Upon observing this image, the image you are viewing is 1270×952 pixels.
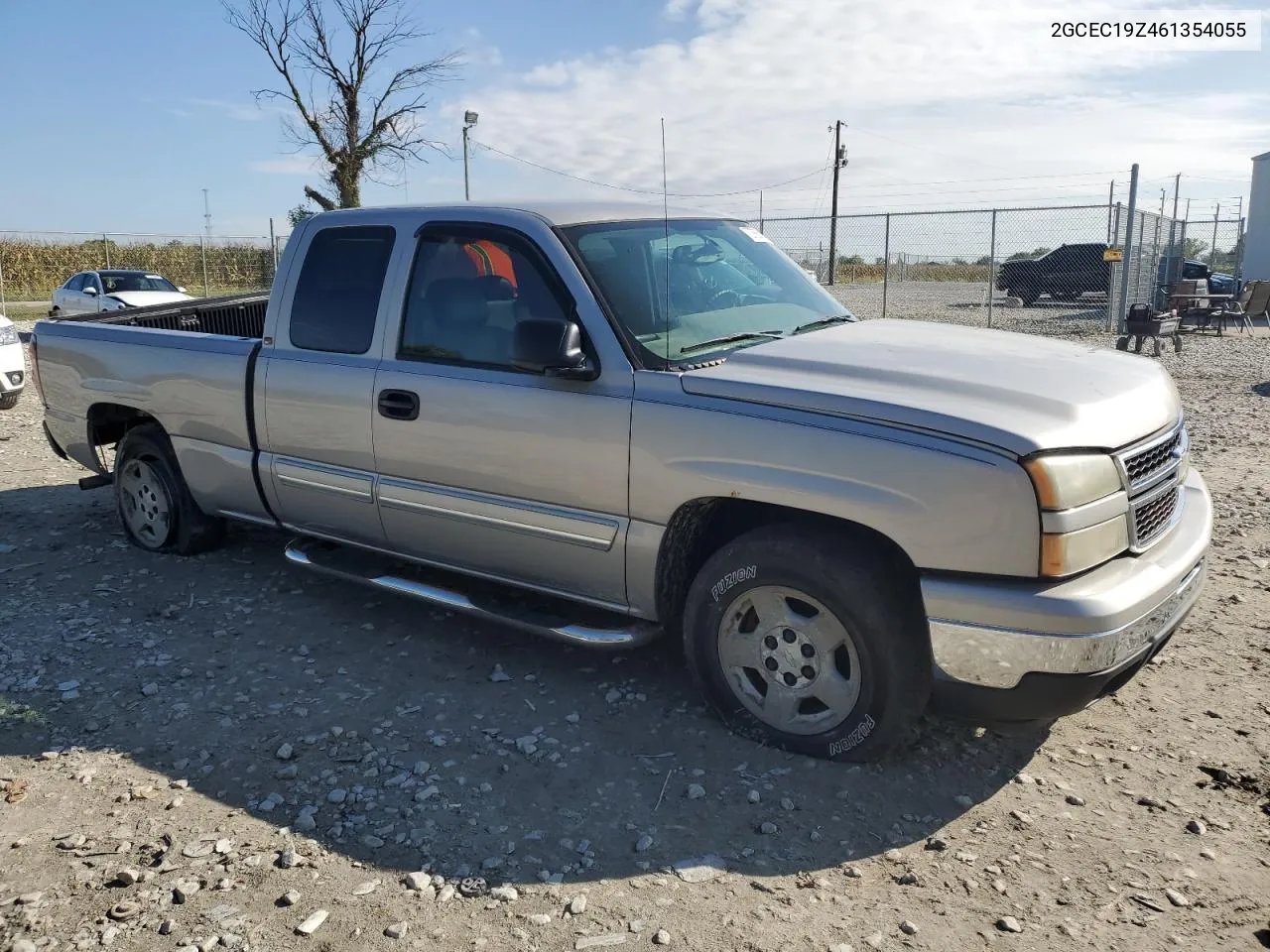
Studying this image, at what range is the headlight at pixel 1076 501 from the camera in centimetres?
285

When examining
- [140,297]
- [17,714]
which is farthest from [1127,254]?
[140,297]

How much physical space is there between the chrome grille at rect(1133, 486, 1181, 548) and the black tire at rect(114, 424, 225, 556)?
472 cm

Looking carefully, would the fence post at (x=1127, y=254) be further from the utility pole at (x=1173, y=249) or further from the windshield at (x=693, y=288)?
the windshield at (x=693, y=288)

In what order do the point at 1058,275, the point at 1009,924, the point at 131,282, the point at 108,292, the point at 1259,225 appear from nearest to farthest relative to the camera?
the point at 1009,924 < the point at 108,292 < the point at 131,282 < the point at 1058,275 < the point at 1259,225

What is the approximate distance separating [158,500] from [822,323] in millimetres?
3963

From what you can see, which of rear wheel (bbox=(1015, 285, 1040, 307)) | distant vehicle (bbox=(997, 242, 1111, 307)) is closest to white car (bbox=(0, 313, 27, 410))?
distant vehicle (bbox=(997, 242, 1111, 307))

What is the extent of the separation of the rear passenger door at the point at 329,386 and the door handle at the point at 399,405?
87 mm

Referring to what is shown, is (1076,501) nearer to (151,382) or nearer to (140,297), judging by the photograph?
(151,382)

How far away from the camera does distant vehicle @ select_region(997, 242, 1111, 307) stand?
25.8 m

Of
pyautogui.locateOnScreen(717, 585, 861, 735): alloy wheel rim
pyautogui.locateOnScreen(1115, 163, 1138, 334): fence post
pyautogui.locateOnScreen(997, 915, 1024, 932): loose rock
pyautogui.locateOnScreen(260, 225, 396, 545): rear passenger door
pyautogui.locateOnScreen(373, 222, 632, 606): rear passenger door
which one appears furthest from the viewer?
pyautogui.locateOnScreen(1115, 163, 1138, 334): fence post

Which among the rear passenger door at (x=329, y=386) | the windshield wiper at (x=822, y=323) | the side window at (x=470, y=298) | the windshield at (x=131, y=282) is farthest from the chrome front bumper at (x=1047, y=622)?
the windshield at (x=131, y=282)

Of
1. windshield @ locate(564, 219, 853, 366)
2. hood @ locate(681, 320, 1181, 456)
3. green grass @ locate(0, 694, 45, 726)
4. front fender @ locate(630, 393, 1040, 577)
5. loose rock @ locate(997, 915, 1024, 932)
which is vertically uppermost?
windshield @ locate(564, 219, 853, 366)

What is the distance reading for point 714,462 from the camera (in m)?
3.40

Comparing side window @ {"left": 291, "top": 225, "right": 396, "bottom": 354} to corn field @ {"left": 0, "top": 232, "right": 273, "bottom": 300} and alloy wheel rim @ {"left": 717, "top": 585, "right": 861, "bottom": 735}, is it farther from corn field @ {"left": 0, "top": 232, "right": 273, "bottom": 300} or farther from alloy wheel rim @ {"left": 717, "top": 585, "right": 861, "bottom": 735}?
corn field @ {"left": 0, "top": 232, "right": 273, "bottom": 300}
